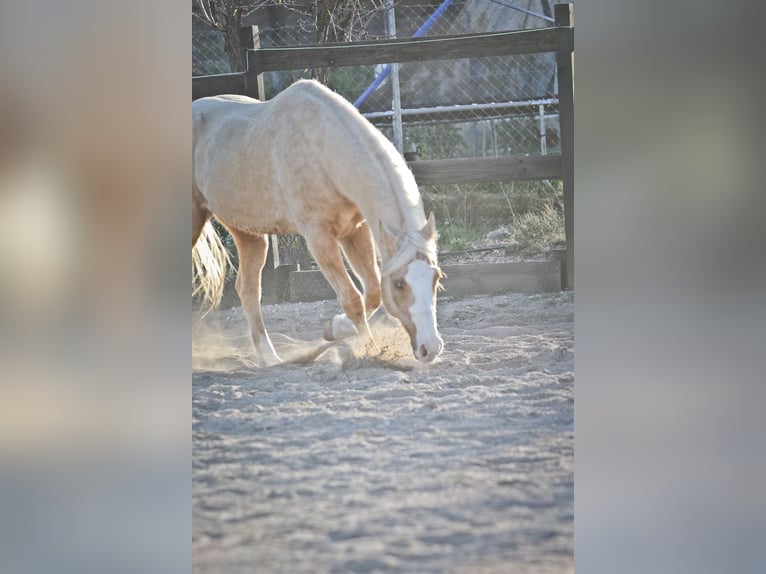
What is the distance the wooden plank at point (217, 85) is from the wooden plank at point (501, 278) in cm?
120

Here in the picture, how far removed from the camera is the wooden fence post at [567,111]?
11.2 feet

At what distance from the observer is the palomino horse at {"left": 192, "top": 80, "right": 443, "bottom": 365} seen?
3381mm

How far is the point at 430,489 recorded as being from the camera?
3191 millimetres

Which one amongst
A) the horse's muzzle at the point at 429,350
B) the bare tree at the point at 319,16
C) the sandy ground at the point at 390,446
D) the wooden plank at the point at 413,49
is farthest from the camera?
the bare tree at the point at 319,16

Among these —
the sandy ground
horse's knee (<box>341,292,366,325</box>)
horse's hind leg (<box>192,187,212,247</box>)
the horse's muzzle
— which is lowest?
the sandy ground

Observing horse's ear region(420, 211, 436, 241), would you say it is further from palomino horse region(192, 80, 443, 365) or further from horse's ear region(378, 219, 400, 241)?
horse's ear region(378, 219, 400, 241)

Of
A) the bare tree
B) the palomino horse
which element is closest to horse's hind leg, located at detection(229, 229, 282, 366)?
the palomino horse

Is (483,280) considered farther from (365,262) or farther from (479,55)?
(479,55)

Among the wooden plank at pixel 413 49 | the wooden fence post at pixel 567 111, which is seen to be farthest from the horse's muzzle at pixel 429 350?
the wooden plank at pixel 413 49

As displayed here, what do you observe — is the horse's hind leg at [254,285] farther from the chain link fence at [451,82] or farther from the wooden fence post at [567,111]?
the wooden fence post at [567,111]

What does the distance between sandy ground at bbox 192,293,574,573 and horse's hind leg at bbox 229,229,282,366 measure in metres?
0.04
